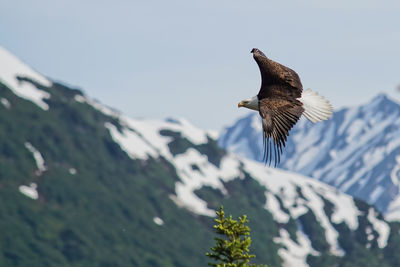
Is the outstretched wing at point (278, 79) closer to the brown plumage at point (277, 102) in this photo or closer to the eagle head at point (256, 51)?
the brown plumage at point (277, 102)

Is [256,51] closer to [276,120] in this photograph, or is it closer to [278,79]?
[278,79]

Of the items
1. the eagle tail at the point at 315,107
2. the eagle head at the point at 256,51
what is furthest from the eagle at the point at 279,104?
the eagle head at the point at 256,51

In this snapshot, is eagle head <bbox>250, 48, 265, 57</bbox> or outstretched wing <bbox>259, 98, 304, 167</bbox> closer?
outstretched wing <bbox>259, 98, 304, 167</bbox>

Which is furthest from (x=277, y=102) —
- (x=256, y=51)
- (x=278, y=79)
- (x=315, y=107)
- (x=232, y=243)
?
(x=232, y=243)

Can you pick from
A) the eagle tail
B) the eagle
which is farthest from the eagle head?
the eagle tail

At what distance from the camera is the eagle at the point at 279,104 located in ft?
70.0

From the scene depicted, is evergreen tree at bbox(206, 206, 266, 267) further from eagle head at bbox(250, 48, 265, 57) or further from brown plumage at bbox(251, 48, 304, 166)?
eagle head at bbox(250, 48, 265, 57)

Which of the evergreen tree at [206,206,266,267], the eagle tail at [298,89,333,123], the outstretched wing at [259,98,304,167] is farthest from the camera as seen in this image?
the evergreen tree at [206,206,266,267]

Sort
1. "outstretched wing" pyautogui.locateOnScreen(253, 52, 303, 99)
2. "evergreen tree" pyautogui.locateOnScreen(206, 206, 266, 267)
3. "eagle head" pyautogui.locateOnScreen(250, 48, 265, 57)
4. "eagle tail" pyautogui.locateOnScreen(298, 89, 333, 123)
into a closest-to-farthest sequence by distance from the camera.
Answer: "eagle tail" pyautogui.locateOnScreen(298, 89, 333, 123) < "outstretched wing" pyautogui.locateOnScreen(253, 52, 303, 99) < "evergreen tree" pyautogui.locateOnScreen(206, 206, 266, 267) < "eagle head" pyautogui.locateOnScreen(250, 48, 265, 57)

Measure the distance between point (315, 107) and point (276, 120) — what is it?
275cm

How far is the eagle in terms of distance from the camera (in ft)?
70.0

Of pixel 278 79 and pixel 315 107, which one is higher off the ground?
pixel 278 79

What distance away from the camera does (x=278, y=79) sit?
27.3 m

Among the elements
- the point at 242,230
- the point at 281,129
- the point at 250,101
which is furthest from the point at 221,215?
the point at 281,129
